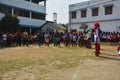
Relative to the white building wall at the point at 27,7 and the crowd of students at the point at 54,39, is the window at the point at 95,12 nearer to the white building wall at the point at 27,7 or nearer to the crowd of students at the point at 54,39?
the white building wall at the point at 27,7

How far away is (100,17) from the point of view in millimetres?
43625

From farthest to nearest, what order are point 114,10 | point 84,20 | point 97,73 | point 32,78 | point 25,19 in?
point 84,20, point 25,19, point 114,10, point 97,73, point 32,78

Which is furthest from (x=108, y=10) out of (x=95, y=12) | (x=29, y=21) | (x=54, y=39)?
(x=54, y=39)

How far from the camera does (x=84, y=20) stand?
4750 cm

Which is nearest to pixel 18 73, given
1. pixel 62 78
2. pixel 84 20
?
pixel 62 78

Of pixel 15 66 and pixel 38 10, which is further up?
pixel 38 10

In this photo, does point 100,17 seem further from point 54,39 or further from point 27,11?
point 54,39

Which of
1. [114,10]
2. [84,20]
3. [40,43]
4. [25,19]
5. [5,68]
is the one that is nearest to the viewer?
[5,68]

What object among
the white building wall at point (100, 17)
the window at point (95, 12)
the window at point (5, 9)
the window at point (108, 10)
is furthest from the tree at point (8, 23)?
the window at point (95, 12)

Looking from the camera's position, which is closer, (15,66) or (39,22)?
(15,66)

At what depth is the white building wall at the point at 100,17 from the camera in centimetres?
4012

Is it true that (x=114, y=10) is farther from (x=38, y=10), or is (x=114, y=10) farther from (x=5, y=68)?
(x=5, y=68)

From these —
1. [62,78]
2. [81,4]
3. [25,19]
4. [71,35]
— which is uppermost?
[81,4]

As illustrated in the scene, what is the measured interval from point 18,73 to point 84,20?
38342 millimetres
